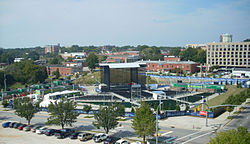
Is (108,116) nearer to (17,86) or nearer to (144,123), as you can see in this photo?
(144,123)

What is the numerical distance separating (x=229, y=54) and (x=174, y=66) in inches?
1018

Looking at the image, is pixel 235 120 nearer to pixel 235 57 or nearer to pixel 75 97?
pixel 75 97

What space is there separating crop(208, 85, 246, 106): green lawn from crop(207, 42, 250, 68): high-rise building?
38.9m

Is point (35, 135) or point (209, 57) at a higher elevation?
point (209, 57)

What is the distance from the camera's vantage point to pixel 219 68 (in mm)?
121312

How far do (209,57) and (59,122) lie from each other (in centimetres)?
10005

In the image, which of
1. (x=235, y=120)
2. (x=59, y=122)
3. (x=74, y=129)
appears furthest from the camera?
(x=235, y=120)

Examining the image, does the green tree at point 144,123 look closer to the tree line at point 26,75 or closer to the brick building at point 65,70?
the tree line at point 26,75

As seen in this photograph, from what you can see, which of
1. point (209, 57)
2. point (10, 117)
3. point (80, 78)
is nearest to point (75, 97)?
point (10, 117)

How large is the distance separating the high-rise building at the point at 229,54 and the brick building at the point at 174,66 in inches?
371

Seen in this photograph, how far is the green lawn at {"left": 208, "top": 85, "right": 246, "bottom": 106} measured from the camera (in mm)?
59994

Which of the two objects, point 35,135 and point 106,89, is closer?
point 35,135

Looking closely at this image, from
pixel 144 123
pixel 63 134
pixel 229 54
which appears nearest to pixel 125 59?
pixel 229 54

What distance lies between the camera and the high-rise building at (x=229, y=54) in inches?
4454
